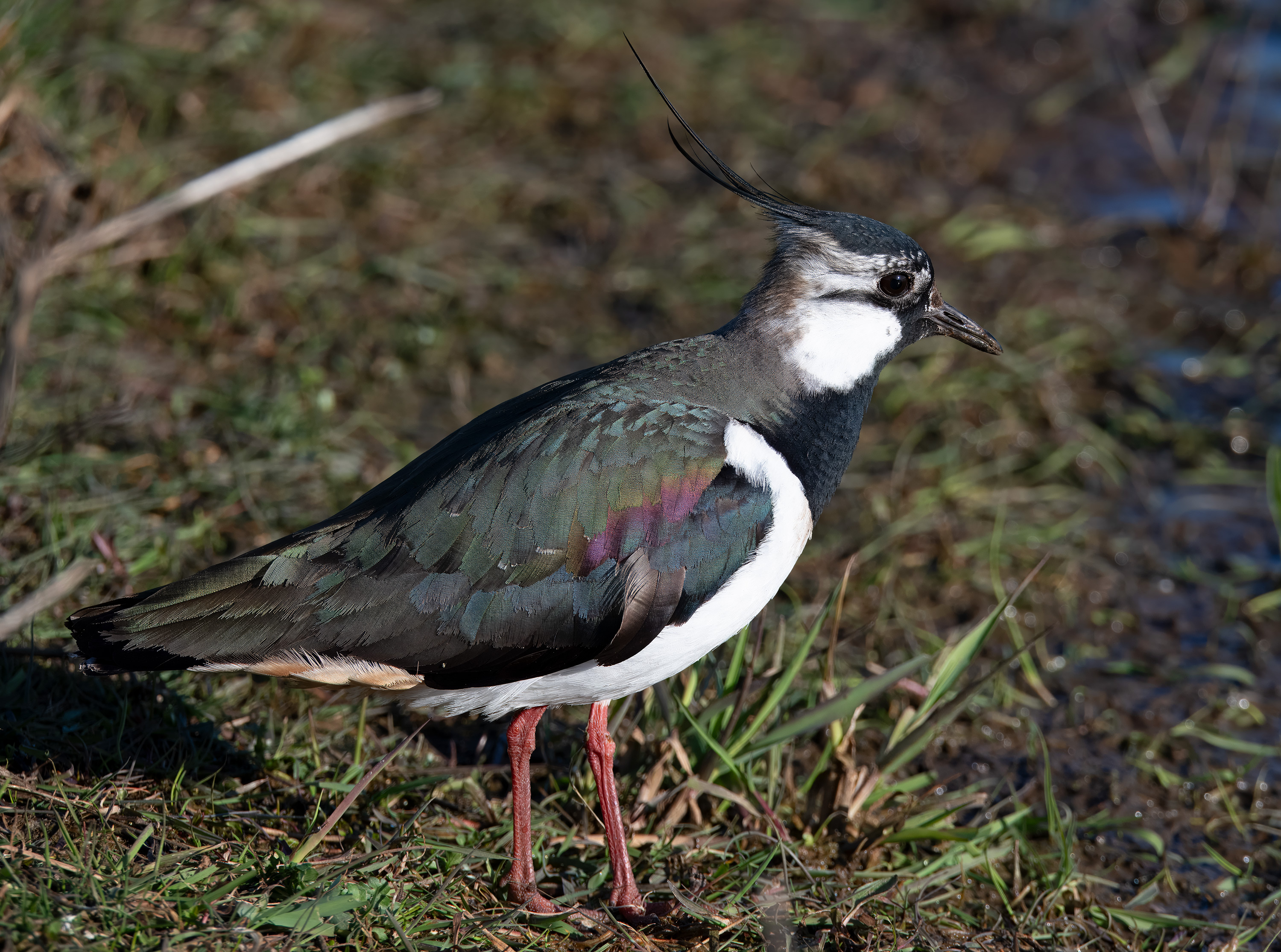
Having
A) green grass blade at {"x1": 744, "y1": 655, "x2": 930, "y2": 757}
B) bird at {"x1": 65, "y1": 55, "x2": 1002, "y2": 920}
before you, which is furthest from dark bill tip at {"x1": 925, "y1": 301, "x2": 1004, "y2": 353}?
green grass blade at {"x1": 744, "y1": 655, "x2": 930, "y2": 757}

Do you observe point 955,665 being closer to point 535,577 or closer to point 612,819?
point 612,819

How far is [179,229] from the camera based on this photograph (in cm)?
609

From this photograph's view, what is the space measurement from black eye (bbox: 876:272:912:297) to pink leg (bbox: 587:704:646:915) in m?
1.49

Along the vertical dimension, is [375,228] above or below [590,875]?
above

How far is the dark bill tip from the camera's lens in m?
4.18

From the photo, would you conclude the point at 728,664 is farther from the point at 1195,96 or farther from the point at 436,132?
the point at 1195,96

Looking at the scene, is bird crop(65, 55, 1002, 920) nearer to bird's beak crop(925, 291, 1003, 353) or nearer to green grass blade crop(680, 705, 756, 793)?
green grass blade crop(680, 705, 756, 793)

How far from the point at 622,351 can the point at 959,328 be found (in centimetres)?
228

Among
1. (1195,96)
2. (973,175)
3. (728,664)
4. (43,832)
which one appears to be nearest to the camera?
(43,832)

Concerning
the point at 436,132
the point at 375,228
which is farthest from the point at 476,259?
the point at 436,132

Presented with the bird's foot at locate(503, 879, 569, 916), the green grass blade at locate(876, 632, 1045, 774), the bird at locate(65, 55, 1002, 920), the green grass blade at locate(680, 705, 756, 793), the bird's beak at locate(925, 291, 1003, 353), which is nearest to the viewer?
the bird at locate(65, 55, 1002, 920)

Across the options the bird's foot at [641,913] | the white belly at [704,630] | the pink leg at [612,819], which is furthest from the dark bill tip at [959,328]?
the bird's foot at [641,913]

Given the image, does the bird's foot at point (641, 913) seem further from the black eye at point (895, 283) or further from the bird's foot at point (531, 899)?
the black eye at point (895, 283)

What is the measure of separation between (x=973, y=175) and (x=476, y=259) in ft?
10.5
